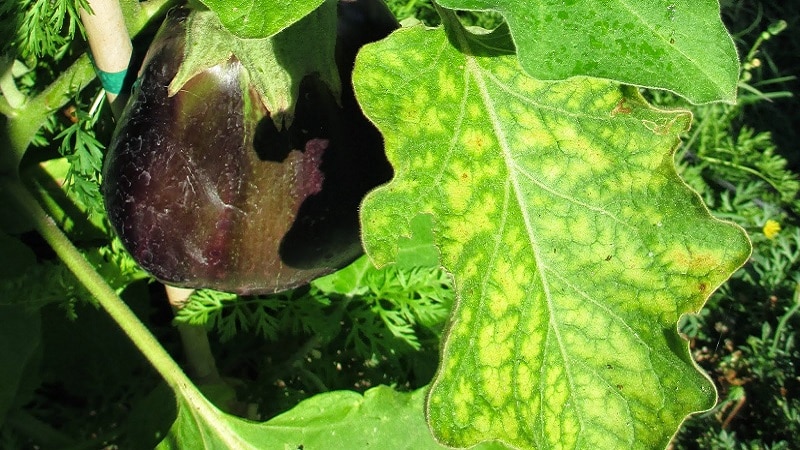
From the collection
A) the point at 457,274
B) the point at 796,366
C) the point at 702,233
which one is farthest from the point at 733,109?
the point at 457,274

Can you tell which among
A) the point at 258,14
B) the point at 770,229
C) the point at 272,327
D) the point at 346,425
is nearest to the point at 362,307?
the point at 272,327

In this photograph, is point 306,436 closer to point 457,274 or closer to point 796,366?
point 457,274

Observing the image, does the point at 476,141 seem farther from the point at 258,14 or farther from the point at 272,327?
the point at 272,327

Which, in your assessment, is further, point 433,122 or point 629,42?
point 433,122

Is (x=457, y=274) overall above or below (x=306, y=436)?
above

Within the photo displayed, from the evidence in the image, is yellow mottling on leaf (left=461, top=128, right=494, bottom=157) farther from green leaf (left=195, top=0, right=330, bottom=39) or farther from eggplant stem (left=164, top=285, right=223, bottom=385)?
eggplant stem (left=164, top=285, right=223, bottom=385)

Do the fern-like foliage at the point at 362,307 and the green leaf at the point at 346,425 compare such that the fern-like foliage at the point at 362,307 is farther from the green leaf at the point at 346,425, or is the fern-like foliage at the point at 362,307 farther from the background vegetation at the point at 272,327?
the green leaf at the point at 346,425

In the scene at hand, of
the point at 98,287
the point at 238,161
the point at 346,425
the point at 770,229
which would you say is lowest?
the point at 770,229

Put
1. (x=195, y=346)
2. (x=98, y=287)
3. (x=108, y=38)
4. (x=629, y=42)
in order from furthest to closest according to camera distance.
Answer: (x=195, y=346), (x=98, y=287), (x=108, y=38), (x=629, y=42)
